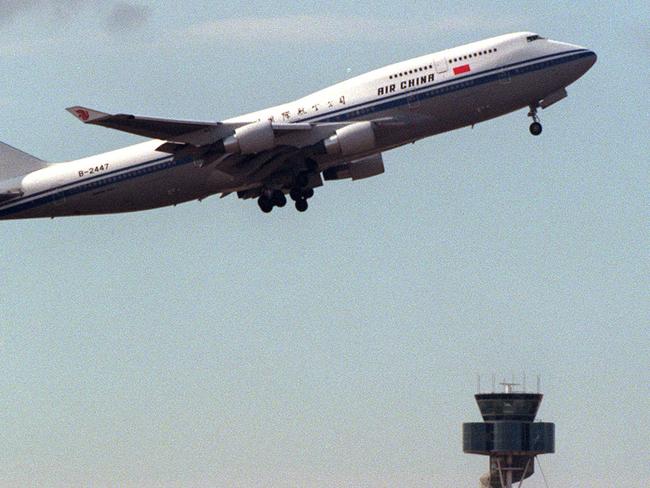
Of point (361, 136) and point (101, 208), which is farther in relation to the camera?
point (101, 208)

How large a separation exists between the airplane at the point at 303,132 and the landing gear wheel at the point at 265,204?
2.1 inches

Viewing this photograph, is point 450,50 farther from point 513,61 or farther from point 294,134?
point 294,134

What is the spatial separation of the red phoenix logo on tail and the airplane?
0.07 meters

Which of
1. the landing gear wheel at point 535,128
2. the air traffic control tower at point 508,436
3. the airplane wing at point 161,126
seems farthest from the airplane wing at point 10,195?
the air traffic control tower at point 508,436

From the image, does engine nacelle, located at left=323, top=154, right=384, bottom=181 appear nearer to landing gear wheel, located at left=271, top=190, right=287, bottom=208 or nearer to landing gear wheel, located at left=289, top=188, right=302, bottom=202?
landing gear wheel, located at left=289, top=188, right=302, bottom=202

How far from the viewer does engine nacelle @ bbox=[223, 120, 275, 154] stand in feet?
220

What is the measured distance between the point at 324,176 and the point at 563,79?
44.7 feet

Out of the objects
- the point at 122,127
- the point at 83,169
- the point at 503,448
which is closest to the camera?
the point at 122,127

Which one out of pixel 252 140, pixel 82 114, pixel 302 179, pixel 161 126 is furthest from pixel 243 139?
pixel 82 114

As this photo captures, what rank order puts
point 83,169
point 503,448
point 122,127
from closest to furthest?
point 122,127
point 83,169
point 503,448

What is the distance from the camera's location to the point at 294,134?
222 feet

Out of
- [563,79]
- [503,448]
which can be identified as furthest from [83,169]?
[503,448]

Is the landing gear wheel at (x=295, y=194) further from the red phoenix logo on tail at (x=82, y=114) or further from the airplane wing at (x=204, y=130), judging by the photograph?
the red phoenix logo on tail at (x=82, y=114)

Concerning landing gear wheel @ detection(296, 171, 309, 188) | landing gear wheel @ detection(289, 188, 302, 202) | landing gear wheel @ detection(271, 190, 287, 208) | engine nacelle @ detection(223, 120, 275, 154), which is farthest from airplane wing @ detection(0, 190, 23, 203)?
landing gear wheel @ detection(296, 171, 309, 188)
